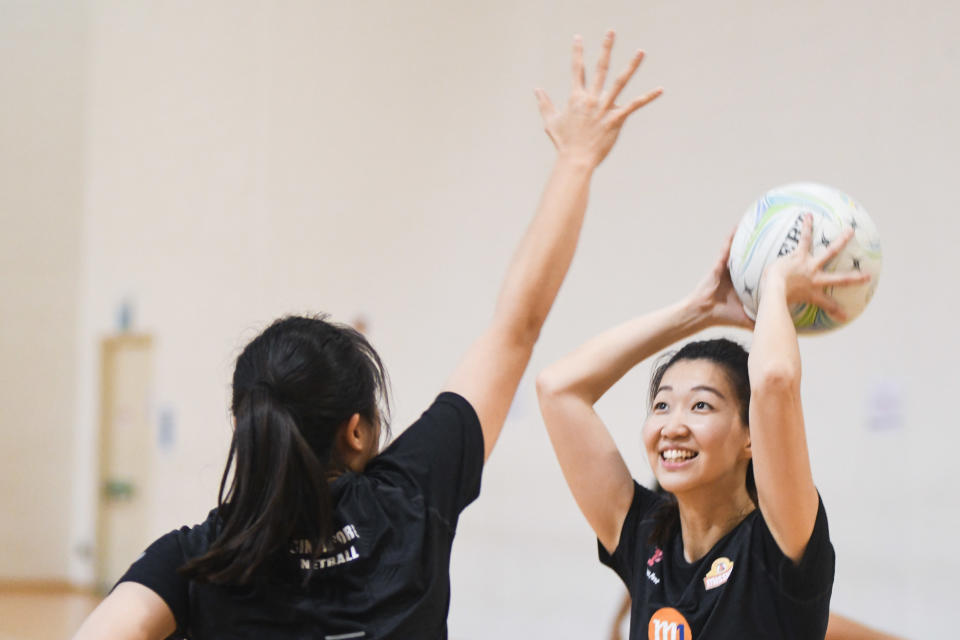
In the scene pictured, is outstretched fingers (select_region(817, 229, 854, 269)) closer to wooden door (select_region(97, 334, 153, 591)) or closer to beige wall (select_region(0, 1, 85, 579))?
wooden door (select_region(97, 334, 153, 591))

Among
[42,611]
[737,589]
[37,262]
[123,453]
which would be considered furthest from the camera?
[37,262]

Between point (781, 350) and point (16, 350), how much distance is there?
1114cm

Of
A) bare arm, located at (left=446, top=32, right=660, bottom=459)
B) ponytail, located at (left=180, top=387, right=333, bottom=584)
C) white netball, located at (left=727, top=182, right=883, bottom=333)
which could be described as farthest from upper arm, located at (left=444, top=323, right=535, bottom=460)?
white netball, located at (left=727, top=182, right=883, bottom=333)

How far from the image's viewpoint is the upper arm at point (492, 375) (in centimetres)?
168

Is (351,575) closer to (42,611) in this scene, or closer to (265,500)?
(265,500)

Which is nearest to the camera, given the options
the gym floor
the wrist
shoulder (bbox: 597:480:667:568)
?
the wrist

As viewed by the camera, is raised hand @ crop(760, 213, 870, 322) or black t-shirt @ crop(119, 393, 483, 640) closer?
black t-shirt @ crop(119, 393, 483, 640)

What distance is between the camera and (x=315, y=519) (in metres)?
1.47

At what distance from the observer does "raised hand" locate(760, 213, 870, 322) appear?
5.90ft

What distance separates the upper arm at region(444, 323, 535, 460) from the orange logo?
0.43 metres

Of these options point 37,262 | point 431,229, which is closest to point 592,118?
point 431,229

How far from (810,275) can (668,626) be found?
2.15 ft

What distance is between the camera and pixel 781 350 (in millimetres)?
1611

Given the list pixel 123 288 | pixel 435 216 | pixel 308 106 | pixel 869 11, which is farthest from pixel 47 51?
pixel 869 11
